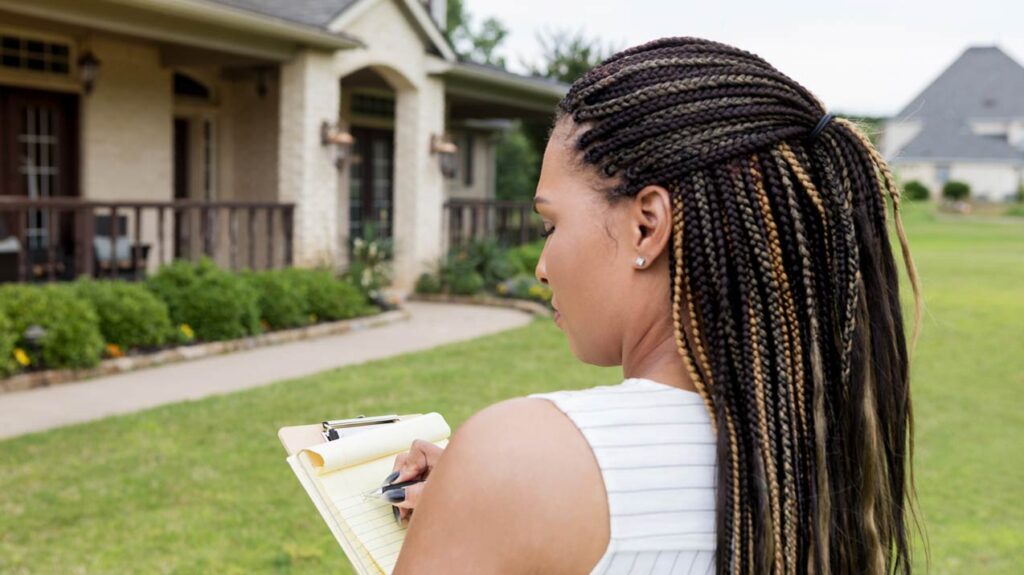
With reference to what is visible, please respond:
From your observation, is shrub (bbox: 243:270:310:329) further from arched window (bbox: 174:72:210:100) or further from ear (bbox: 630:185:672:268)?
ear (bbox: 630:185:672:268)

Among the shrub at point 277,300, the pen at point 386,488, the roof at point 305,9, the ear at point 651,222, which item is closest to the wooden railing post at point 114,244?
the shrub at point 277,300

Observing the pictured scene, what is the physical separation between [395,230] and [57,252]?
4.84 m

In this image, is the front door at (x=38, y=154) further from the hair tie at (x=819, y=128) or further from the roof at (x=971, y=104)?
the roof at (x=971, y=104)

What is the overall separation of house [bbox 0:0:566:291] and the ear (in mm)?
9274

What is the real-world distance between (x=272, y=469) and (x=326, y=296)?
5879mm

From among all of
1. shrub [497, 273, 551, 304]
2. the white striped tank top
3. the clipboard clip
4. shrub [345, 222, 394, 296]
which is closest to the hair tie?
the white striped tank top

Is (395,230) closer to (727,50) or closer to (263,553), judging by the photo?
(263,553)

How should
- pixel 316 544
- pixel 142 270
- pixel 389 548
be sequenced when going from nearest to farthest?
pixel 389 548 → pixel 316 544 → pixel 142 270

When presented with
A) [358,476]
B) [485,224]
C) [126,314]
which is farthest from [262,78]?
[358,476]

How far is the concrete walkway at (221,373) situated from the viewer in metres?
7.20

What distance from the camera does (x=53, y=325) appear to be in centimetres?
824

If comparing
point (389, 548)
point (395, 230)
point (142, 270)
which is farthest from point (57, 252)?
point (389, 548)

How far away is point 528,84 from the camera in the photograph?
16938mm

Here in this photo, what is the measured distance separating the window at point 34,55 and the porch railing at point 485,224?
5.93 m
